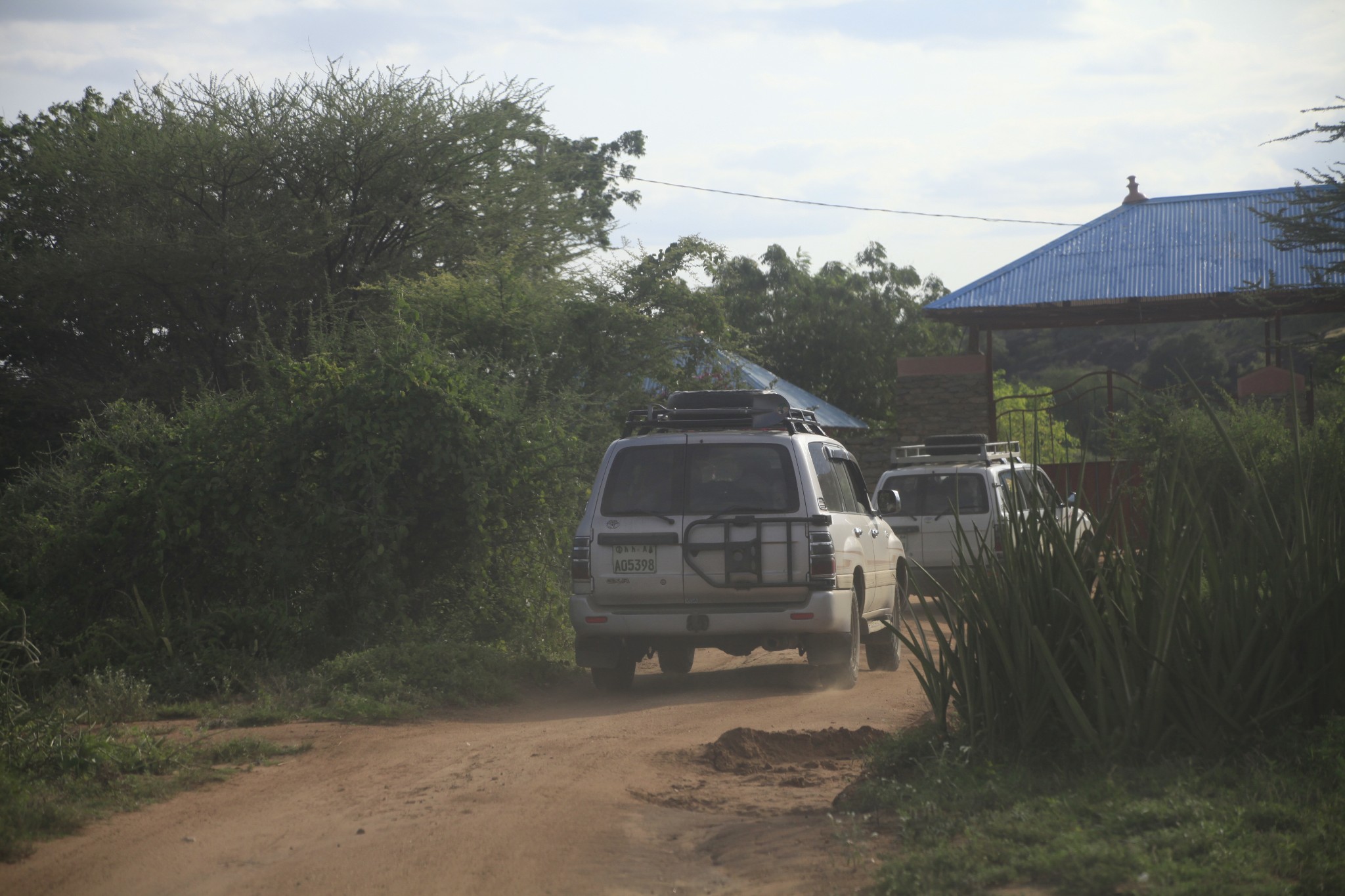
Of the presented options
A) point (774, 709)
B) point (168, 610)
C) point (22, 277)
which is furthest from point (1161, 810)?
point (22, 277)

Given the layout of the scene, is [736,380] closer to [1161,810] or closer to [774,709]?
[774,709]

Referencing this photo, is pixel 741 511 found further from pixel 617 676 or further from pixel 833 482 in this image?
pixel 617 676

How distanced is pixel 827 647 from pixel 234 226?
13680 millimetres

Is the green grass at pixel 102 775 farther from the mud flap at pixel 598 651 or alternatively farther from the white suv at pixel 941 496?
the white suv at pixel 941 496

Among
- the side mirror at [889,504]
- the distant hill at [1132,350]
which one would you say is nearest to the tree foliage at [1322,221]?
the side mirror at [889,504]

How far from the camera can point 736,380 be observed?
18.2 metres

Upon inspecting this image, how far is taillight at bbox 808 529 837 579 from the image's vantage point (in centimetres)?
873

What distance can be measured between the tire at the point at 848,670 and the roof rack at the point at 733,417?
1.51 m

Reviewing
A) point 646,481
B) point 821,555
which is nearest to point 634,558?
point 646,481

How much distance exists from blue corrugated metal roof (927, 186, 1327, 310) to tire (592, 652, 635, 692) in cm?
1352

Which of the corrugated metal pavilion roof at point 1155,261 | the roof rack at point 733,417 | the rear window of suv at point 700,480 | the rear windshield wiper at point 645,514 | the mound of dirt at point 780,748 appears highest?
the corrugated metal pavilion roof at point 1155,261

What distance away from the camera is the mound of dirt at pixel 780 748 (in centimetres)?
639

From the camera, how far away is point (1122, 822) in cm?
436

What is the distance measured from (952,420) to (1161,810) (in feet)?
52.7
